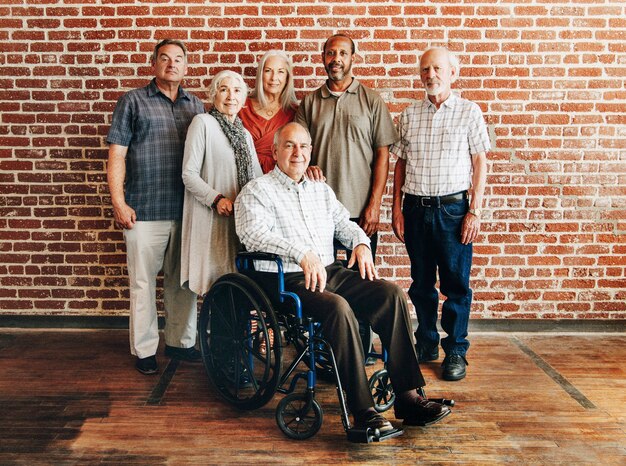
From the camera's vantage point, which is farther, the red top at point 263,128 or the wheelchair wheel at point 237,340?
the red top at point 263,128

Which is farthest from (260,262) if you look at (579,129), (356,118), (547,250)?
(579,129)

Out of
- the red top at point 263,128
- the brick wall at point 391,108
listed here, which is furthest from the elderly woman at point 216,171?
the brick wall at point 391,108

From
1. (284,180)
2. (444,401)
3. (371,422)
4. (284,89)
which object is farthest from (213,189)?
(444,401)

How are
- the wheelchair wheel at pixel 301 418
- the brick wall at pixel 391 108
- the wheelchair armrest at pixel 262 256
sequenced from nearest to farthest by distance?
the wheelchair wheel at pixel 301 418 → the wheelchair armrest at pixel 262 256 → the brick wall at pixel 391 108

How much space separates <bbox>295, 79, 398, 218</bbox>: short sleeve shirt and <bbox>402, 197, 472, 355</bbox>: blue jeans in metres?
0.32

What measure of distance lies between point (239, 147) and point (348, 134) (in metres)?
0.60

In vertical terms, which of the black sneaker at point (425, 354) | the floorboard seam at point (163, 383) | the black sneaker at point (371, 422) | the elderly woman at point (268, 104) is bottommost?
the floorboard seam at point (163, 383)

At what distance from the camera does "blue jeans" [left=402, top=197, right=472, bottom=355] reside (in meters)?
3.29

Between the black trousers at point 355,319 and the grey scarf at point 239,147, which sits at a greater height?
the grey scarf at point 239,147

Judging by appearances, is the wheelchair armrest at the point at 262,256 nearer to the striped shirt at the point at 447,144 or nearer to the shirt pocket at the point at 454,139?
the striped shirt at the point at 447,144

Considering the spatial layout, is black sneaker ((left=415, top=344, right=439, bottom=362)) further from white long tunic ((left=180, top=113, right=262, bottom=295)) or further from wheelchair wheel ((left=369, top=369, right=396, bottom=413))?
white long tunic ((left=180, top=113, right=262, bottom=295))

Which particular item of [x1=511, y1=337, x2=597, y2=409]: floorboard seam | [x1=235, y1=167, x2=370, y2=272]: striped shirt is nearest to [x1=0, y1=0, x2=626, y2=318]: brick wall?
[x1=511, y1=337, x2=597, y2=409]: floorboard seam

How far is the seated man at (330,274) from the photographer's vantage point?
253cm

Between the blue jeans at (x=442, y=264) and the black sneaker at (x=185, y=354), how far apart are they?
1276 mm
